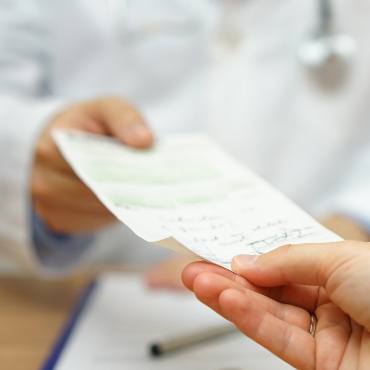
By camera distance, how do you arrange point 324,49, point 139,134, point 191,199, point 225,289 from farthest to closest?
point 324,49 < point 139,134 < point 191,199 < point 225,289

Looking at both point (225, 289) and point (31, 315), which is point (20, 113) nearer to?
point (31, 315)

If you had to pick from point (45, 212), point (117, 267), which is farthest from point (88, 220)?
point (117, 267)

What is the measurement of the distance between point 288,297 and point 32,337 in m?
0.27

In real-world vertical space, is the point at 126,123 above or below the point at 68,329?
above

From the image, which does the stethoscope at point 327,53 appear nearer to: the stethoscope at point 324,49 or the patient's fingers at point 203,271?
the stethoscope at point 324,49

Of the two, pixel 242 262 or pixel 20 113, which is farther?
pixel 20 113

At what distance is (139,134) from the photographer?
1.68ft

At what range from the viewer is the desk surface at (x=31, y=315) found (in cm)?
46

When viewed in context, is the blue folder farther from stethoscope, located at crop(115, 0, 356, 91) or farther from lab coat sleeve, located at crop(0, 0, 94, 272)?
stethoscope, located at crop(115, 0, 356, 91)

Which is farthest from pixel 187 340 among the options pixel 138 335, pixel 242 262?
pixel 242 262

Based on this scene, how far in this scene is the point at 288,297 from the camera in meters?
0.32

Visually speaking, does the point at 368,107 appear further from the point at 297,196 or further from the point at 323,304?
the point at 323,304

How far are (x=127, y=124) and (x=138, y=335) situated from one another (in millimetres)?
186

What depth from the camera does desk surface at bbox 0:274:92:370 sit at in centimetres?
46
